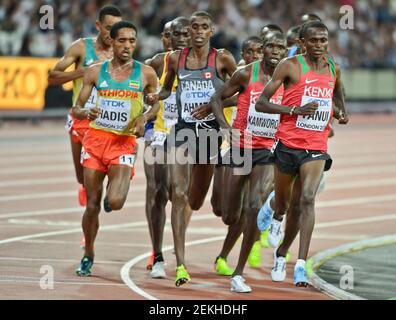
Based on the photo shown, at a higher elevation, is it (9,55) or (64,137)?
(9,55)

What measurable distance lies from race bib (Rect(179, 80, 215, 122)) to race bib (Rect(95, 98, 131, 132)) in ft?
2.04

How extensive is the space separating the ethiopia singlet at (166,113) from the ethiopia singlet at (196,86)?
53 centimetres

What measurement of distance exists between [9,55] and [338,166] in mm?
9267

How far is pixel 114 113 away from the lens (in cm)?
1144

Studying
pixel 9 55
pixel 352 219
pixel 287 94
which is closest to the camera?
pixel 287 94

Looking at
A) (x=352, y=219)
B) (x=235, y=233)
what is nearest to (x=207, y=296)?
(x=235, y=233)

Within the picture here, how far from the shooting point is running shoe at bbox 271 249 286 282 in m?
11.5

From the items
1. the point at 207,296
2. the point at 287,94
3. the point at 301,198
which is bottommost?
the point at 207,296

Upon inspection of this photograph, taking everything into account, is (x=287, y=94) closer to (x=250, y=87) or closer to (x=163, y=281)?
(x=250, y=87)

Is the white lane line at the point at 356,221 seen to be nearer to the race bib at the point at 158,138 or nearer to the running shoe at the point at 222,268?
the running shoe at the point at 222,268

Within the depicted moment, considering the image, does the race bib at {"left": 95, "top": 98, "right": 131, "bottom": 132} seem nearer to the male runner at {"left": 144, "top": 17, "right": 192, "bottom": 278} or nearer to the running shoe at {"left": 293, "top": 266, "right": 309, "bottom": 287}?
the male runner at {"left": 144, "top": 17, "right": 192, "bottom": 278}

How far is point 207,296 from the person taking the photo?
10547 mm
